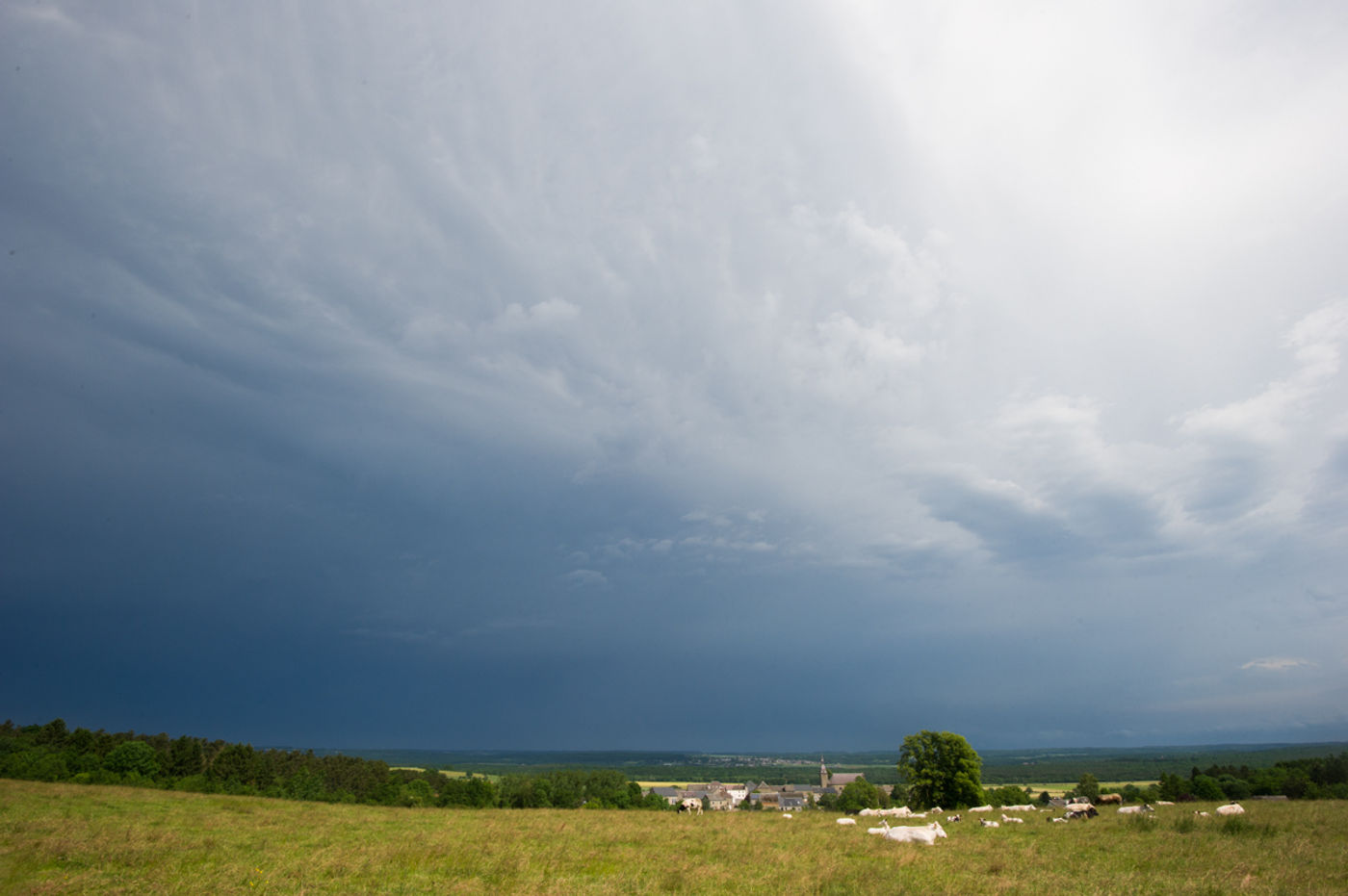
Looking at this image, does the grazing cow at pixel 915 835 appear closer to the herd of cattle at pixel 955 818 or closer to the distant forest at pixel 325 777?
the herd of cattle at pixel 955 818

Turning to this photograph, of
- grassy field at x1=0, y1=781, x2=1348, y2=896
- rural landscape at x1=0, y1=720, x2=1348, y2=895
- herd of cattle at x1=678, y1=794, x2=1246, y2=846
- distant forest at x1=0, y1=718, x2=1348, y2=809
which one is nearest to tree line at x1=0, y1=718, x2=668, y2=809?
distant forest at x1=0, y1=718, x2=1348, y2=809

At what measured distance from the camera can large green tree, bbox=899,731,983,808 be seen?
4400 centimetres

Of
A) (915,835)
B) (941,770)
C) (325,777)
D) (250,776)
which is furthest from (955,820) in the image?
(325,777)

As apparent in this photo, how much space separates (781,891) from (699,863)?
13.4ft

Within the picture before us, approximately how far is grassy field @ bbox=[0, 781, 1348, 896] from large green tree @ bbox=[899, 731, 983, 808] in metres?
21.4

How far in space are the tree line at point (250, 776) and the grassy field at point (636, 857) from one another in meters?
23.2

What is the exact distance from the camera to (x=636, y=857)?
16375 millimetres

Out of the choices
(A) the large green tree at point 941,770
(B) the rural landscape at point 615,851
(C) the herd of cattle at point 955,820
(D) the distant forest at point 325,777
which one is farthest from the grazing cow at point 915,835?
(D) the distant forest at point 325,777

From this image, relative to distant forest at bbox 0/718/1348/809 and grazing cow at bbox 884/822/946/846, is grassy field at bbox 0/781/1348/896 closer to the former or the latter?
grazing cow at bbox 884/822/946/846

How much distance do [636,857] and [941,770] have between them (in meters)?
37.8

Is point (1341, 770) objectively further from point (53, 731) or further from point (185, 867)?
point (53, 731)

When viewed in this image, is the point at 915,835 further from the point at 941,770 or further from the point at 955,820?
the point at 941,770

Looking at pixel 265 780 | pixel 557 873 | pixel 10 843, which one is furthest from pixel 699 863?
pixel 265 780

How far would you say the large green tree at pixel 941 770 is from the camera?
44000 millimetres
